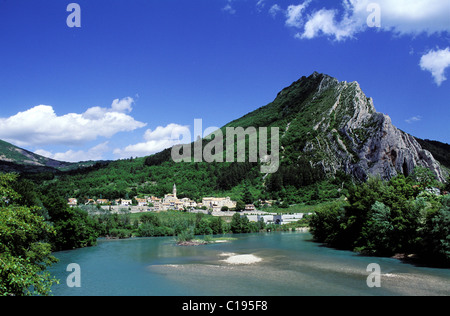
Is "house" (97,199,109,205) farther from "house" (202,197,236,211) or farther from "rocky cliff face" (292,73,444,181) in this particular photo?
"rocky cliff face" (292,73,444,181)

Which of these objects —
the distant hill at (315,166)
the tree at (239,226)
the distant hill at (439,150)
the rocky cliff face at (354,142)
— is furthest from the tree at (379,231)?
the distant hill at (439,150)

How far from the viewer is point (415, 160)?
444 ft

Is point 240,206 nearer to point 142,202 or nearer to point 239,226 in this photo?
point 239,226

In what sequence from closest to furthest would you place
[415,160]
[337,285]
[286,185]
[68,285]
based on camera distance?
[337,285], [68,285], [415,160], [286,185]

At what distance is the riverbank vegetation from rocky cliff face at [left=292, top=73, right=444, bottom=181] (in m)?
83.4

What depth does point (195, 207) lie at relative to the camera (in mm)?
132875

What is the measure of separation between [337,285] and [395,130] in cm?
13666

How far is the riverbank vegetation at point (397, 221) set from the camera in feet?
105

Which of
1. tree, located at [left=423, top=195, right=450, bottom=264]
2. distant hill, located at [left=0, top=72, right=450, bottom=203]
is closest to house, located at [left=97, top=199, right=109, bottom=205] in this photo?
distant hill, located at [left=0, top=72, right=450, bottom=203]

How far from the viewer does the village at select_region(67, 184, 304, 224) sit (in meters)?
113

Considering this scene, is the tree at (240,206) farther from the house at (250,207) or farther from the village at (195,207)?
the house at (250,207)
